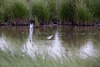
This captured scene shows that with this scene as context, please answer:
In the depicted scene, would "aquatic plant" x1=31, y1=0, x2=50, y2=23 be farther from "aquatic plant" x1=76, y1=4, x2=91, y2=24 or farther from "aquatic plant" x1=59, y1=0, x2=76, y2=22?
"aquatic plant" x1=76, y1=4, x2=91, y2=24

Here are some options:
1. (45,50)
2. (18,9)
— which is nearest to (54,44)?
(45,50)

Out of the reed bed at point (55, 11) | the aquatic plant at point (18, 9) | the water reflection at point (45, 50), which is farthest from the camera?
the aquatic plant at point (18, 9)

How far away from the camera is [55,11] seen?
1162cm

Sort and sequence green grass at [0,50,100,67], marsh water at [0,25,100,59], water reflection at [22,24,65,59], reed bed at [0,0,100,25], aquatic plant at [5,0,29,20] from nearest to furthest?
green grass at [0,50,100,67]
water reflection at [22,24,65,59]
marsh water at [0,25,100,59]
reed bed at [0,0,100,25]
aquatic plant at [5,0,29,20]

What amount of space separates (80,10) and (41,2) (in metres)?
1.96

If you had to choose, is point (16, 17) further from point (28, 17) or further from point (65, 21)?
point (65, 21)

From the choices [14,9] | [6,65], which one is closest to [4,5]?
[14,9]

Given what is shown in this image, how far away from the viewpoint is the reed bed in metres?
10.4

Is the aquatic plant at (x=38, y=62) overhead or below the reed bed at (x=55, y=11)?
below

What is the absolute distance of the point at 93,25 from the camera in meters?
10.6

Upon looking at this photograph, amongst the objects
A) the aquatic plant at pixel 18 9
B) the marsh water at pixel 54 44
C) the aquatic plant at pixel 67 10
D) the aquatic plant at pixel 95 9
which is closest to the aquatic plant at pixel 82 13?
the aquatic plant at pixel 95 9

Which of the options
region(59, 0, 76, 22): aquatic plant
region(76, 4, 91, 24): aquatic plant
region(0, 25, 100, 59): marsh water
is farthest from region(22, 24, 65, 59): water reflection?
region(59, 0, 76, 22): aquatic plant

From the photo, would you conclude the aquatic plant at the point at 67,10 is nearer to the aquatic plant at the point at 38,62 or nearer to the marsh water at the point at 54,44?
the marsh water at the point at 54,44

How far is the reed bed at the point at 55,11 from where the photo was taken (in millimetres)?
10430
